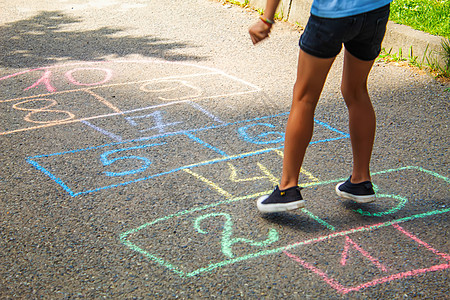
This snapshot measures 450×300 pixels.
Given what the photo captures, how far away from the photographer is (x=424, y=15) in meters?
6.16

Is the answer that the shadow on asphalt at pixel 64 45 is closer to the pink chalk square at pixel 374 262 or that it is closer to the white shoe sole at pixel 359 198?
the white shoe sole at pixel 359 198

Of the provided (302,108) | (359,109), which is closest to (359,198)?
(359,109)

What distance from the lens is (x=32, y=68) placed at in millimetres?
5500

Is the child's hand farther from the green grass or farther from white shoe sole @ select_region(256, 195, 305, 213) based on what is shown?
the green grass

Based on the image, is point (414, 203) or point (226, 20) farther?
point (226, 20)

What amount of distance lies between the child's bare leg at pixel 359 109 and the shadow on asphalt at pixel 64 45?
10.8ft

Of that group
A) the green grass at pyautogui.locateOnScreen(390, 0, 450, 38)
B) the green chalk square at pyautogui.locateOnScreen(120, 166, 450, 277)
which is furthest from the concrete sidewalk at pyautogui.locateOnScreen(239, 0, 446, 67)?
the green chalk square at pyautogui.locateOnScreen(120, 166, 450, 277)

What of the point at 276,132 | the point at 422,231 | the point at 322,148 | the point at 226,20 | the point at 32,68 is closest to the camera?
the point at 422,231

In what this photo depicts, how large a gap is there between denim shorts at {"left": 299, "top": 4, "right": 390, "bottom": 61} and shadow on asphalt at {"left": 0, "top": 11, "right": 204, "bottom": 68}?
11.3ft

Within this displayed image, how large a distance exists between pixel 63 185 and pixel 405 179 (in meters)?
2.11

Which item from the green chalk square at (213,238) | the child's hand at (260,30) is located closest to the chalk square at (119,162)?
the green chalk square at (213,238)

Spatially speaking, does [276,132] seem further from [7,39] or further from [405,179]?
[7,39]

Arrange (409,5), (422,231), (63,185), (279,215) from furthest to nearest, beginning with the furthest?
(409,5), (63,185), (279,215), (422,231)

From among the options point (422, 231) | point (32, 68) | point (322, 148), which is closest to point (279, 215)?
point (422, 231)
